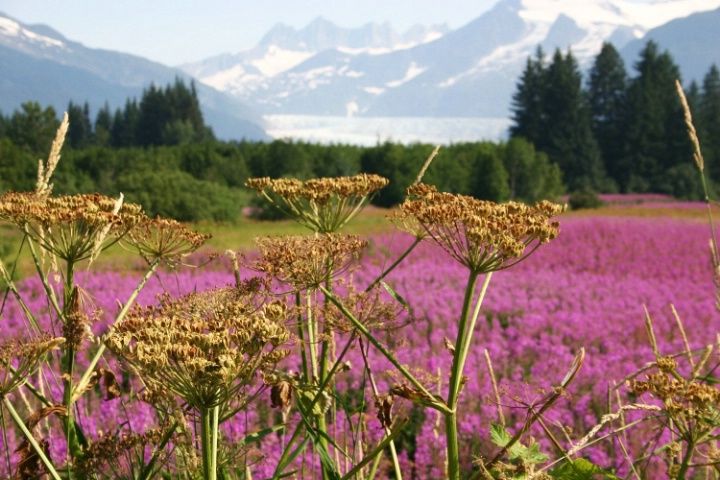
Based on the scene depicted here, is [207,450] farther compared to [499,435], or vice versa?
[499,435]

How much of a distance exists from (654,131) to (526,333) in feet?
212

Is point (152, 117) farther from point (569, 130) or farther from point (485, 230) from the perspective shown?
point (485, 230)

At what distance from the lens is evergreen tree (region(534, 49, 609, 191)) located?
6681cm

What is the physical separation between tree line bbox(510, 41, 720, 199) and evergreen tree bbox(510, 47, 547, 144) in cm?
10

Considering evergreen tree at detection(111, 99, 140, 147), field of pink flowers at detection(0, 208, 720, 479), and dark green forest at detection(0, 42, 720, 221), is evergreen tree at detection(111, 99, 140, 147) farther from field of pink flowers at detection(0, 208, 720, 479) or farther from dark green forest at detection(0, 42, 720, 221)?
field of pink flowers at detection(0, 208, 720, 479)

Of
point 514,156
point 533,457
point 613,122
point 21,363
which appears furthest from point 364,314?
point 613,122

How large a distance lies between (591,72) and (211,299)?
80931mm

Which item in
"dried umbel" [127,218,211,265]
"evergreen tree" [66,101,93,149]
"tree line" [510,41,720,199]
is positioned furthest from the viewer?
"evergreen tree" [66,101,93,149]

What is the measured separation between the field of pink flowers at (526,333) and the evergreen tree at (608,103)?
56142mm

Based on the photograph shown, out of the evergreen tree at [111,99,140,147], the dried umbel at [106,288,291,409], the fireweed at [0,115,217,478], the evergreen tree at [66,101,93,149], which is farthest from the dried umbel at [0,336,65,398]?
the evergreen tree at [66,101,93,149]

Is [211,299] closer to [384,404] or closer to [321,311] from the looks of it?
[321,311]

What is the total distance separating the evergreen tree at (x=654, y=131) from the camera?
216 feet

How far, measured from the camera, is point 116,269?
56.7 ft

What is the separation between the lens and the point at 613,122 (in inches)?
2876
